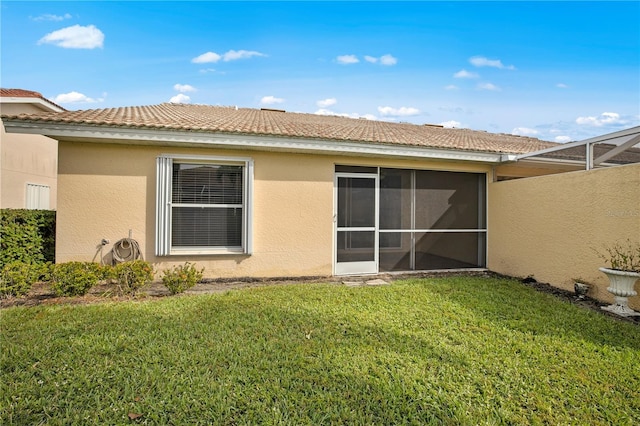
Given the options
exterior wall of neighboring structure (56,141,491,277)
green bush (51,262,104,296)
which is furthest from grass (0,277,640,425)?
exterior wall of neighboring structure (56,141,491,277)

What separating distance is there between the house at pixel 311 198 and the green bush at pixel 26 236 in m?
1.00

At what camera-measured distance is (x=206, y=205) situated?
713cm

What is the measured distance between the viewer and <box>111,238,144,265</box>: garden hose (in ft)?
21.8

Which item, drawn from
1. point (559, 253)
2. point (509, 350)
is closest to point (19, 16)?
point (509, 350)

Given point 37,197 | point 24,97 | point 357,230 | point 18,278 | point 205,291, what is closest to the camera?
point 18,278

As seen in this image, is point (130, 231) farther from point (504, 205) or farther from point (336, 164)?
point (504, 205)

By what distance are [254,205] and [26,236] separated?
4897 mm

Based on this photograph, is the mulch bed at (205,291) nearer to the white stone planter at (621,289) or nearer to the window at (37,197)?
the white stone planter at (621,289)

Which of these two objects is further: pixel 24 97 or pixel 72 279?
pixel 24 97

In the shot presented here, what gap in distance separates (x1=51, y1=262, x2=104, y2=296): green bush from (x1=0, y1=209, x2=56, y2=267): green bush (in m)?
2.12

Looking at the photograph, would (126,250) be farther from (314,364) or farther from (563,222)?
(563,222)

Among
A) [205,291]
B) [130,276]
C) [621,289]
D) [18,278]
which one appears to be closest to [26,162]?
[18,278]

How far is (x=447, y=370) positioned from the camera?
3301 millimetres

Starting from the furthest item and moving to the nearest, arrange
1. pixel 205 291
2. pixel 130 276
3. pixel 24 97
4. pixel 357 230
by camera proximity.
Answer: pixel 24 97 < pixel 357 230 < pixel 205 291 < pixel 130 276
